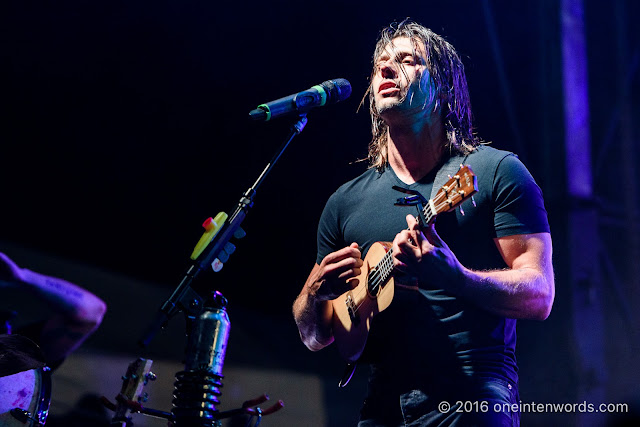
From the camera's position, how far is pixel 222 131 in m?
4.95

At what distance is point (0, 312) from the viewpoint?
3211 millimetres

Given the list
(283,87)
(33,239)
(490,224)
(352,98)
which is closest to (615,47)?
(352,98)

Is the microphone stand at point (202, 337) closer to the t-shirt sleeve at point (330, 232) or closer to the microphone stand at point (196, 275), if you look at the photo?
the microphone stand at point (196, 275)

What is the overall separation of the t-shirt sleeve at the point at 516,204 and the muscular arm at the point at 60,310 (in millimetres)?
2729

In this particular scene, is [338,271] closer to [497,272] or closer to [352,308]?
[352,308]

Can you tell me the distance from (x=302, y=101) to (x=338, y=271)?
713 millimetres

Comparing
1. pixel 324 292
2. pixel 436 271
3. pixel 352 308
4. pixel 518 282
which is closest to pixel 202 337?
pixel 324 292

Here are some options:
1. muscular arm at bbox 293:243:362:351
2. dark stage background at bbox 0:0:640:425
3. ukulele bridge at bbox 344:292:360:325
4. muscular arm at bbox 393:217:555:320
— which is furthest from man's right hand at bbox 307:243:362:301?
dark stage background at bbox 0:0:640:425

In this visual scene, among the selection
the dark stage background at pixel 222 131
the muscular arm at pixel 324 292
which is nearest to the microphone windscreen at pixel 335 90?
the muscular arm at pixel 324 292

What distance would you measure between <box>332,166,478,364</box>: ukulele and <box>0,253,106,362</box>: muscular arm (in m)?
Result: 1.99

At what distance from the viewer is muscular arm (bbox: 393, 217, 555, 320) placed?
178 centimetres

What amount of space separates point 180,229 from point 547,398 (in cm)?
312

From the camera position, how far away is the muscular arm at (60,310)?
3.57 meters

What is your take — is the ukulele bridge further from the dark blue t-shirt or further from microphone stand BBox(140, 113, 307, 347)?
microphone stand BBox(140, 113, 307, 347)
